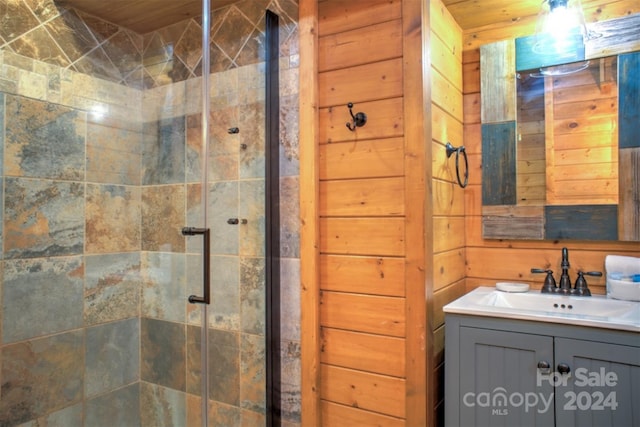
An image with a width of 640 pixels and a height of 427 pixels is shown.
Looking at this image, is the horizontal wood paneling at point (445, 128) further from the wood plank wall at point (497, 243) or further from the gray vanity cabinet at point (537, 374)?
the gray vanity cabinet at point (537, 374)

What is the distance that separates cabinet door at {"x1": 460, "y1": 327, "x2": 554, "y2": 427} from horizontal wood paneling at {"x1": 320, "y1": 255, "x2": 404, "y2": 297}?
32 cm

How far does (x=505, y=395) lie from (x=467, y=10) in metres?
1.66

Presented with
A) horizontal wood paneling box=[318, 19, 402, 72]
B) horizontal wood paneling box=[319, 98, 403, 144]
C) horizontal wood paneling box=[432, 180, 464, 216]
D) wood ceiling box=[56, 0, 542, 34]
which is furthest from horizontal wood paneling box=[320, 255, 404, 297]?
wood ceiling box=[56, 0, 542, 34]

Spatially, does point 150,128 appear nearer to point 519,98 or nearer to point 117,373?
point 117,373

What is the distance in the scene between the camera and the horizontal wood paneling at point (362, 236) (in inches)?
66.3

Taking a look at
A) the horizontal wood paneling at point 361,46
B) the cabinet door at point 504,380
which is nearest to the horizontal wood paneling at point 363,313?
the cabinet door at point 504,380

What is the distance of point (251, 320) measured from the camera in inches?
74.7

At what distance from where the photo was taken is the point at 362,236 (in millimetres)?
1754

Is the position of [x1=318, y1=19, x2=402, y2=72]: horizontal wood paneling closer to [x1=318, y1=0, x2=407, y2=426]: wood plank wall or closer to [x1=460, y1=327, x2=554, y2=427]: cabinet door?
[x1=318, y1=0, x2=407, y2=426]: wood plank wall

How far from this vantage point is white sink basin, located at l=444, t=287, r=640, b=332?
1.44 metres

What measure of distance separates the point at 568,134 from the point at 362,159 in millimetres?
983

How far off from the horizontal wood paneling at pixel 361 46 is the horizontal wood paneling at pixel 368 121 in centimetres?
18

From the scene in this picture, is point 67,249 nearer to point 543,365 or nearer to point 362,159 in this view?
point 362,159

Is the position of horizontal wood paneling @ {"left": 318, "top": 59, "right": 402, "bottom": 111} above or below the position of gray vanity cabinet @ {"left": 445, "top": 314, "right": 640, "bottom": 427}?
above
